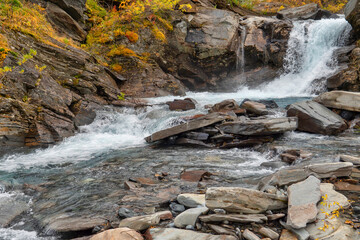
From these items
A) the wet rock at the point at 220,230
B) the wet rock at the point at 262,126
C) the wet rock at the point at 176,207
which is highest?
the wet rock at the point at 262,126

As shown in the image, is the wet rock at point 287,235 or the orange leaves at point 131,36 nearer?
the wet rock at point 287,235

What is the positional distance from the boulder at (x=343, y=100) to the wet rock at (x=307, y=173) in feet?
21.6

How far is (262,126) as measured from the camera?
9.66m

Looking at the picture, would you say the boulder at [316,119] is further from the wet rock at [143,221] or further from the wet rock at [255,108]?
the wet rock at [143,221]

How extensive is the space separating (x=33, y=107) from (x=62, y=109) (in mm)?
1234

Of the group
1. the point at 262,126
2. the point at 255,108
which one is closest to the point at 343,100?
the point at 255,108

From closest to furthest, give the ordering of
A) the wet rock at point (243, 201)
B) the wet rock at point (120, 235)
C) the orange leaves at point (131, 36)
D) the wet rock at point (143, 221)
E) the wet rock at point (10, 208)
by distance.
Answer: the wet rock at point (120, 235)
the wet rock at point (243, 201)
the wet rock at point (143, 221)
the wet rock at point (10, 208)
the orange leaves at point (131, 36)

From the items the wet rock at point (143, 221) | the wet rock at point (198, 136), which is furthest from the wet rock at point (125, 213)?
the wet rock at point (198, 136)

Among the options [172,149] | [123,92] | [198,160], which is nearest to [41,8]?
[123,92]

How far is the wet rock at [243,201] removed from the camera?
387 centimetres

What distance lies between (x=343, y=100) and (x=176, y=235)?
9990 millimetres

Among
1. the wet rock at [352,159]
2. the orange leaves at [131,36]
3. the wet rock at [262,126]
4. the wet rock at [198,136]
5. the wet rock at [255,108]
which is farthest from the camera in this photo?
the orange leaves at [131,36]

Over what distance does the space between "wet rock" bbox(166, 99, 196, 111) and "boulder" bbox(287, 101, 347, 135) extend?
17.5ft

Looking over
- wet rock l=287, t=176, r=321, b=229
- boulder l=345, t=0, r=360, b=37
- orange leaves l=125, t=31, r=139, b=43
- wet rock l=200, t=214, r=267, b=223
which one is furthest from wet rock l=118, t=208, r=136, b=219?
boulder l=345, t=0, r=360, b=37
